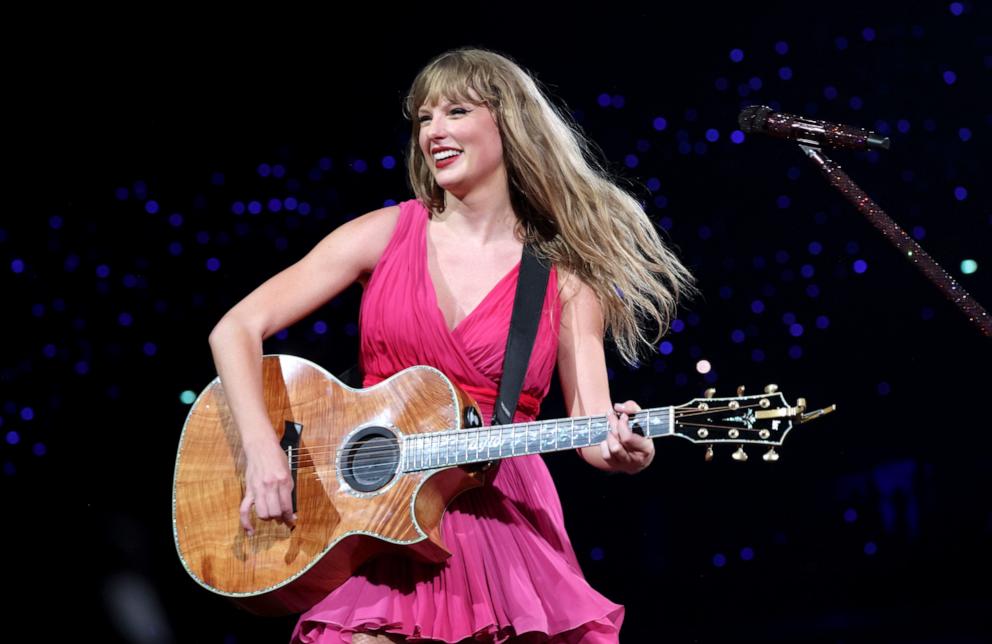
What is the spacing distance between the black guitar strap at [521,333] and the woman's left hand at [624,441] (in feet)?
0.94

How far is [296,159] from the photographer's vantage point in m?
4.83

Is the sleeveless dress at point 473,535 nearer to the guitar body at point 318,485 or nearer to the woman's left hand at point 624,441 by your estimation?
the guitar body at point 318,485

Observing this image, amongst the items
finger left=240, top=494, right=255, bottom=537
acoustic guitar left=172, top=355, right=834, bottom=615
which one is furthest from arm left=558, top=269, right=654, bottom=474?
finger left=240, top=494, right=255, bottom=537

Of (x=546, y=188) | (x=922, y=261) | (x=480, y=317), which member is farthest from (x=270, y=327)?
(x=922, y=261)

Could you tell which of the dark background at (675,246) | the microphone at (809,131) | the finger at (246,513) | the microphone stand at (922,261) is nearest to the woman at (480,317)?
the finger at (246,513)

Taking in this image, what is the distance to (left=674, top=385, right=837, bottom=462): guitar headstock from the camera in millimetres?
2549

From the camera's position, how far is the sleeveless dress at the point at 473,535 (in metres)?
2.57

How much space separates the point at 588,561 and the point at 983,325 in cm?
316

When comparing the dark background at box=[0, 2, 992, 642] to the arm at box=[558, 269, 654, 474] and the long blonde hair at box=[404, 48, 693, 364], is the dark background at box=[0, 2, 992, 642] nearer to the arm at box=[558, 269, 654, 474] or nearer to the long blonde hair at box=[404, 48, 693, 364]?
the long blonde hair at box=[404, 48, 693, 364]

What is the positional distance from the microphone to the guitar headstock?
656 mm

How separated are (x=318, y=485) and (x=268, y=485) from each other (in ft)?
0.42

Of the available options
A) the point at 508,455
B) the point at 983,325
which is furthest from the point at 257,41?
the point at 983,325

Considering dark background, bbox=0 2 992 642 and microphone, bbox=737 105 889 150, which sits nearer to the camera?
microphone, bbox=737 105 889 150

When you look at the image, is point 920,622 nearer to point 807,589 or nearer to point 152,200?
point 807,589
